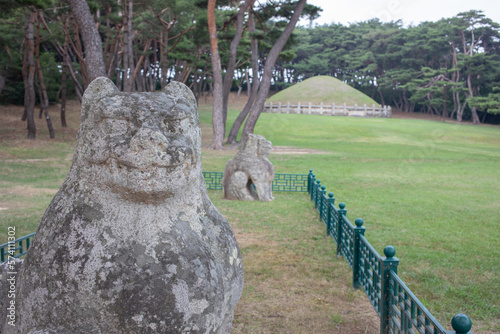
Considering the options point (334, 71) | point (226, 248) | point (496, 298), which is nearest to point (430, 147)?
point (496, 298)

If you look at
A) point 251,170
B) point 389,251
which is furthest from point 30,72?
point 389,251

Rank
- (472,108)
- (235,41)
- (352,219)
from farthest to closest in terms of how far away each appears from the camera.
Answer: (472,108)
(235,41)
(352,219)

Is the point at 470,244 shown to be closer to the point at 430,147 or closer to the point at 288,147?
the point at 288,147

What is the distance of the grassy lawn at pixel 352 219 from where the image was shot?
489cm

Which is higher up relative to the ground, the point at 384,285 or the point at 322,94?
the point at 322,94

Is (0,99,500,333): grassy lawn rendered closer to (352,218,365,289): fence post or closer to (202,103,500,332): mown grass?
(202,103,500,332): mown grass

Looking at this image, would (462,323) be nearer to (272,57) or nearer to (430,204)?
(430,204)

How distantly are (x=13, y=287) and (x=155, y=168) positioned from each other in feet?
3.85

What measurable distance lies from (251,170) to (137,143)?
8339 mm

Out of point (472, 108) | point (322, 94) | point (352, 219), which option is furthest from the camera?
point (322, 94)

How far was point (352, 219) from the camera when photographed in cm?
928

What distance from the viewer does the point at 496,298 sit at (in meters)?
5.17

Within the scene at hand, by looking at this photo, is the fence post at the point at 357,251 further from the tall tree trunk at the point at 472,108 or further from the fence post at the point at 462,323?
the tall tree trunk at the point at 472,108

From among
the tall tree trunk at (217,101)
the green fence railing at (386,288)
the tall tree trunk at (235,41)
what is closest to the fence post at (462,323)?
the green fence railing at (386,288)
